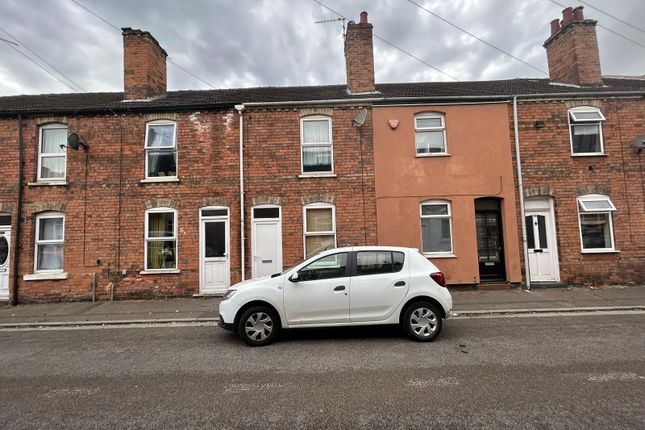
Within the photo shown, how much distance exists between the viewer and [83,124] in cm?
1073

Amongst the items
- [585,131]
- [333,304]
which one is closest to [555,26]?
[585,131]

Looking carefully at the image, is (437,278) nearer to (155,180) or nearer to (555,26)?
(155,180)

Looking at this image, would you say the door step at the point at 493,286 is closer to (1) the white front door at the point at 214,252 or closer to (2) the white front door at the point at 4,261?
(1) the white front door at the point at 214,252

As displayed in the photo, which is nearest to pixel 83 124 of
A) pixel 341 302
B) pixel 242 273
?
pixel 242 273

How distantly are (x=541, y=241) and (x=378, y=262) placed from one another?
23.8ft

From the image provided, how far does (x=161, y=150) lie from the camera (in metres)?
10.8

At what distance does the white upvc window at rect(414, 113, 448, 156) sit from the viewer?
10.8 m

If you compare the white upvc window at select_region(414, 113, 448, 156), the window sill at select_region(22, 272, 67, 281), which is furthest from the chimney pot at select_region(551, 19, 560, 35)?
the window sill at select_region(22, 272, 67, 281)

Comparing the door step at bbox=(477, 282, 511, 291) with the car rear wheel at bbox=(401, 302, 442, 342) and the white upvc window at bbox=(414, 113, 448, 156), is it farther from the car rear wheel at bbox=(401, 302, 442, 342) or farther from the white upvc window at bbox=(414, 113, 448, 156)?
the car rear wheel at bbox=(401, 302, 442, 342)

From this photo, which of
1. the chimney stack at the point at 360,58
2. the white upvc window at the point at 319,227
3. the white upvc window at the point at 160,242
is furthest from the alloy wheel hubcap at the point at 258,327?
the chimney stack at the point at 360,58

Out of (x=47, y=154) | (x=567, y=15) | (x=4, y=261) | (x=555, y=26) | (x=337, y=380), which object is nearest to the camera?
(x=337, y=380)

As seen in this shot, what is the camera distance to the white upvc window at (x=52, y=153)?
10.7 m

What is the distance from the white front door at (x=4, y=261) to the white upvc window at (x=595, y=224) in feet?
56.3

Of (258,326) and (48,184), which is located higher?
(48,184)
